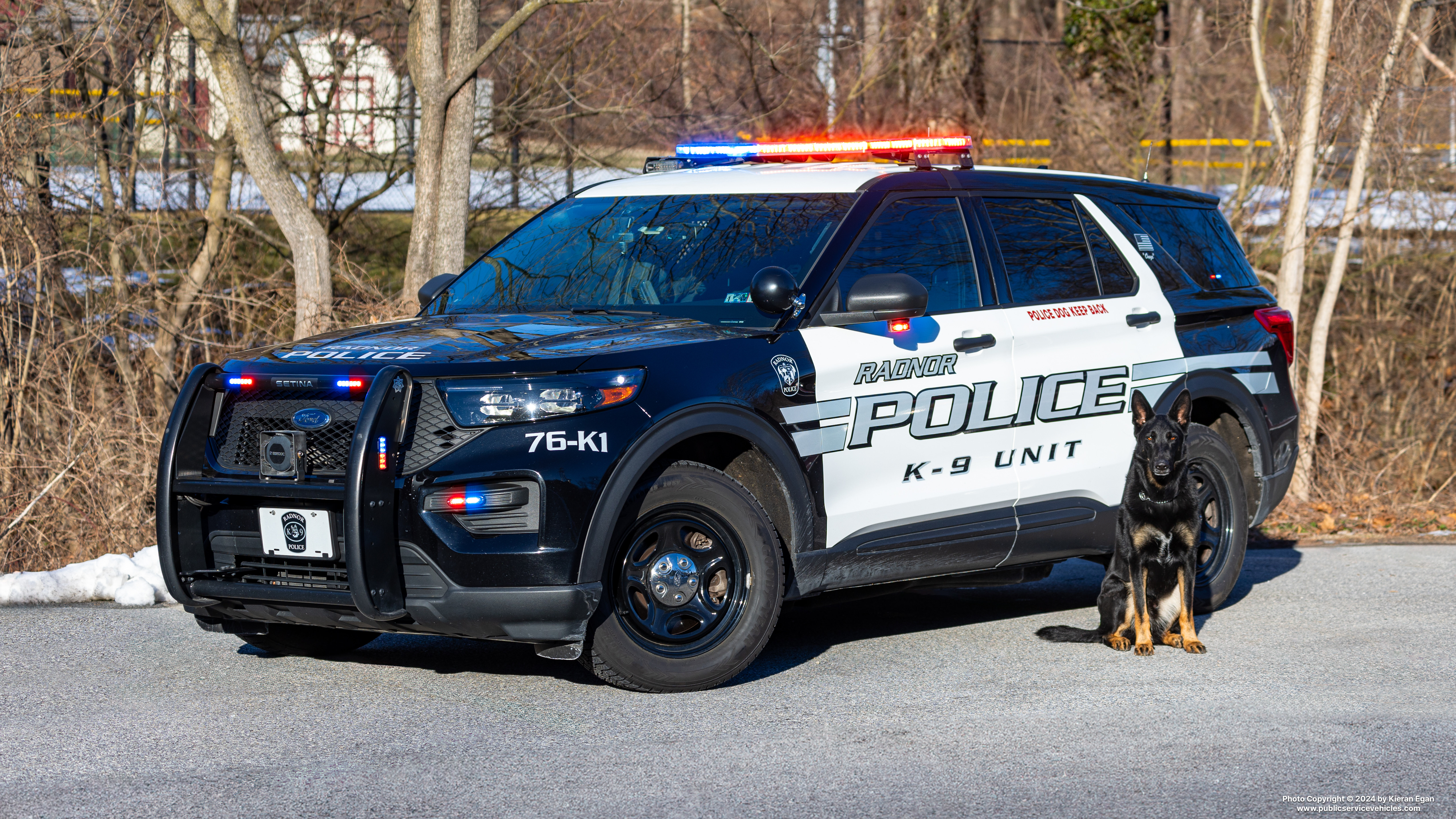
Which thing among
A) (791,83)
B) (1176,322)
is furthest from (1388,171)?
(1176,322)

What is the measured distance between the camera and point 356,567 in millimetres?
4938

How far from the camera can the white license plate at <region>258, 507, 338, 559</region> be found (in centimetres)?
510

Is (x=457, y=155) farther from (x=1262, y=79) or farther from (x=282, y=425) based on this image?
(x=1262, y=79)

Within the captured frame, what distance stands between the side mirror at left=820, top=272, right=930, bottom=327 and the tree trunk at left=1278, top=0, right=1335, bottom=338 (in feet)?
23.1

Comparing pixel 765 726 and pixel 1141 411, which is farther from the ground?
pixel 1141 411

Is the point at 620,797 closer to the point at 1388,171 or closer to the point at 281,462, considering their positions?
the point at 281,462

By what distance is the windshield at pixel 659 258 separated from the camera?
19.9 ft

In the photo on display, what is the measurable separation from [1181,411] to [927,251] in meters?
1.22

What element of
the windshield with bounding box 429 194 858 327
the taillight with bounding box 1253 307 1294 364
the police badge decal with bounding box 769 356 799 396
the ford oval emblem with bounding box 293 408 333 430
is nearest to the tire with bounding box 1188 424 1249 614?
the taillight with bounding box 1253 307 1294 364

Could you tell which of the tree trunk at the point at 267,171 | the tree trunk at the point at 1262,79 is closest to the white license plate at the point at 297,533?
the tree trunk at the point at 267,171

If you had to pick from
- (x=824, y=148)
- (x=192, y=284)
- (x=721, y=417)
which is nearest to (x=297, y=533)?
(x=721, y=417)

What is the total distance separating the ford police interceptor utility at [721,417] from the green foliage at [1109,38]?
431 inches

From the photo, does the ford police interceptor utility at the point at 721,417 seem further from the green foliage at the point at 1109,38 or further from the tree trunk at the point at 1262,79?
the green foliage at the point at 1109,38

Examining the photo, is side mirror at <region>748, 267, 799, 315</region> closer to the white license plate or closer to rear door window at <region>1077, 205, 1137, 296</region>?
the white license plate
